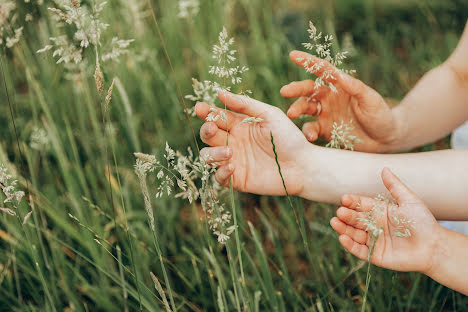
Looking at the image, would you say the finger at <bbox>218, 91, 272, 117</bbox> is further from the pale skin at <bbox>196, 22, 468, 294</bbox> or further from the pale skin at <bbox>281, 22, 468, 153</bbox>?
the pale skin at <bbox>281, 22, 468, 153</bbox>

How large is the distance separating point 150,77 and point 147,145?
1.00 ft

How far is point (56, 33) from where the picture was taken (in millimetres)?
1194

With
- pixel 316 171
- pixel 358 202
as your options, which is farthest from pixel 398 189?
pixel 316 171

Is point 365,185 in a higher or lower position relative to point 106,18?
lower

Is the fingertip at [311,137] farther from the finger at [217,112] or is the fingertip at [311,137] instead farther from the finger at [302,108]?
the finger at [217,112]

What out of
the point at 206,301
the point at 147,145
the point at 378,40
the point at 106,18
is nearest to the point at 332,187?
the point at 206,301

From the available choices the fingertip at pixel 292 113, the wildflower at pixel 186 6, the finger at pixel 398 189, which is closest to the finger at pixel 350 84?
the fingertip at pixel 292 113

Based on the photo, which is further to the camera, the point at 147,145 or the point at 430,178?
the point at 147,145

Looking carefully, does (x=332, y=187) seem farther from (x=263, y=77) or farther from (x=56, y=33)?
(x=56, y=33)

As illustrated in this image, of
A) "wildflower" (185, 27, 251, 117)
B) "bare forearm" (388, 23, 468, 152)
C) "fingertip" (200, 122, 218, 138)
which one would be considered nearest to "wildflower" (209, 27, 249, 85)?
"wildflower" (185, 27, 251, 117)

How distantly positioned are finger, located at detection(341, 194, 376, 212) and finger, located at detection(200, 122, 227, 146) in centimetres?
27

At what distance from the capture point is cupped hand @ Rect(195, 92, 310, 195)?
2.82 ft

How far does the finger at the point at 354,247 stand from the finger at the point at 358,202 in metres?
0.06

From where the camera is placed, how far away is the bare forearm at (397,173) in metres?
0.89
